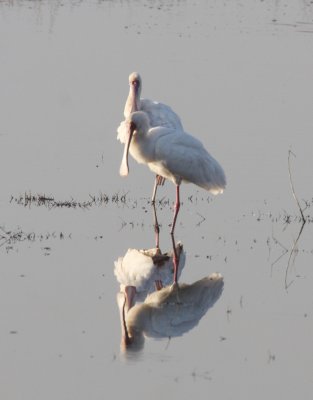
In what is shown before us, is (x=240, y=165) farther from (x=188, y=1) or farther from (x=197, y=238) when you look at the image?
(x=188, y=1)

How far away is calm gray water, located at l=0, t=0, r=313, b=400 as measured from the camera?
875 centimetres

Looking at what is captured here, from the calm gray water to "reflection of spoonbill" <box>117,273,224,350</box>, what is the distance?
0.38ft

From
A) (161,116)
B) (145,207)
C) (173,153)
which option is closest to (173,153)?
(173,153)

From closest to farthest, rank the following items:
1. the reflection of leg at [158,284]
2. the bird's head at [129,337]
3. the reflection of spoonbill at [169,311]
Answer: the bird's head at [129,337], the reflection of spoonbill at [169,311], the reflection of leg at [158,284]

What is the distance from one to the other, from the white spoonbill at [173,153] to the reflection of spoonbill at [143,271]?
3.91 ft

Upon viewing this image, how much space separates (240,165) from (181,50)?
990 cm

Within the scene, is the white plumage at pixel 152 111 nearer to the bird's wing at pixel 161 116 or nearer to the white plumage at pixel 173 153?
the bird's wing at pixel 161 116

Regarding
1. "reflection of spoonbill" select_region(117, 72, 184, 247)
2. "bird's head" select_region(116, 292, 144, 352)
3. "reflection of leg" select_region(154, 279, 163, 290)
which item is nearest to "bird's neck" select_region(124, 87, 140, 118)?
"reflection of spoonbill" select_region(117, 72, 184, 247)

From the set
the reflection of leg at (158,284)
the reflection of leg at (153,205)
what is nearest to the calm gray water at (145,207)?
the reflection of leg at (153,205)

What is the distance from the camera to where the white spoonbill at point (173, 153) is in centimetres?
1331

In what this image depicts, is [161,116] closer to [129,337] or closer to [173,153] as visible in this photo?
[173,153]

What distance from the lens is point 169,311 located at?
10125 millimetres

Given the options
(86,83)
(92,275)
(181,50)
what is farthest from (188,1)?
(92,275)

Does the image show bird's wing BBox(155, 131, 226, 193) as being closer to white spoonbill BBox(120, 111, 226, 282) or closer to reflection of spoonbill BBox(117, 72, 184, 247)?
white spoonbill BBox(120, 111, 226, 282)
